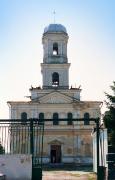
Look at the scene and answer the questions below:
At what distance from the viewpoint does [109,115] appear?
26.1 m

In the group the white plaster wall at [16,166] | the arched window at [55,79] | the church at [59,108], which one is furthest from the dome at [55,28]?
the white plaster wall at [16,166]

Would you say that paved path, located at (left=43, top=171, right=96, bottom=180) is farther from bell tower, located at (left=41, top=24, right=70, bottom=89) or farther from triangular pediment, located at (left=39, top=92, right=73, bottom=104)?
bell tower, located at (left=41, top=24, right=70, bottom=89)

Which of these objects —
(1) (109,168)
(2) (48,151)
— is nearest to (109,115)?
(1) (109,168)

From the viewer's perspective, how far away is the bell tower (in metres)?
50.6

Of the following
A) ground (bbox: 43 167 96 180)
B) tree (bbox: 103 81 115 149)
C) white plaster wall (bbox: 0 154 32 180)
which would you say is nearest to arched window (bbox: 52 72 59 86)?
ground (bbox: 43 167 96 180)

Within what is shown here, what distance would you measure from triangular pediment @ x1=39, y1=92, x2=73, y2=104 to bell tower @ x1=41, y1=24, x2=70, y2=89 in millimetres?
1084

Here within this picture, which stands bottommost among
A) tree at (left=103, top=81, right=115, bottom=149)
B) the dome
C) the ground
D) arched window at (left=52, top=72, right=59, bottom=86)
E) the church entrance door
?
the ground

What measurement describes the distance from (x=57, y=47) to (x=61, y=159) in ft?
41.1

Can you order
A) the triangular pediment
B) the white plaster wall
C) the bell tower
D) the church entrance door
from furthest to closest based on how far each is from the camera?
1. the bell tower
2. the triangular pediment
3. the church entrance door
4. the white plaster wall

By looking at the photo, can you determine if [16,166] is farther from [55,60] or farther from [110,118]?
[55,60]

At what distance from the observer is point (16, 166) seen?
59.9ft

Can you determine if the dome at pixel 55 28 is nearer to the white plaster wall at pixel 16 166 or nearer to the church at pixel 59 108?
the church at pixel 59 108

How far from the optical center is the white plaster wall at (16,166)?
1814 cm

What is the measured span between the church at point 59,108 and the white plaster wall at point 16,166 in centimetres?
3034
